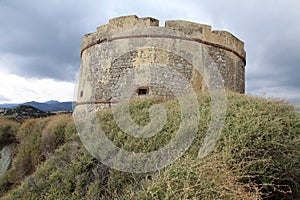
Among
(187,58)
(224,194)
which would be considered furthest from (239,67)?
(224,194)

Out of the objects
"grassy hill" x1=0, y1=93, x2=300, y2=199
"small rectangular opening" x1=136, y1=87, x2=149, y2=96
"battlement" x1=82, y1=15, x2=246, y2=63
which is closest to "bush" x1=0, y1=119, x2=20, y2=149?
"battlement" x1=82, y1=15, x2=246, y2=63

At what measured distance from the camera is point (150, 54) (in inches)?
375

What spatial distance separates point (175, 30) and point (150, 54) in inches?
48.5

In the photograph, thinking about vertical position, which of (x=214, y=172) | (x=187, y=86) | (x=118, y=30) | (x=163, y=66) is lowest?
(x=214, y=172)

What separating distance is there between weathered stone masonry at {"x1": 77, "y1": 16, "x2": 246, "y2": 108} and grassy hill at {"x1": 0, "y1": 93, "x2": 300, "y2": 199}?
101 inches

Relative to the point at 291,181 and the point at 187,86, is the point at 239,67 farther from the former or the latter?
the point at 291,181

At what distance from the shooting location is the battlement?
386 inches

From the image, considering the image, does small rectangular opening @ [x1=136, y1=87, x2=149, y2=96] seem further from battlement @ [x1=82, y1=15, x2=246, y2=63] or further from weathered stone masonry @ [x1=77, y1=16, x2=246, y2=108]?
battlement @ [x1=82, y1=15, x2=246, y2=63]

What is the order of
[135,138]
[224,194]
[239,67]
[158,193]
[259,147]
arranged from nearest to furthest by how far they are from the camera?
[224,194] → [158,193] → [259,147] → [135,138] → [239,67]

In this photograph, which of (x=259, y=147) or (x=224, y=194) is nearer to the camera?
(x=224, y=194)

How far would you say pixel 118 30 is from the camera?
10141mm

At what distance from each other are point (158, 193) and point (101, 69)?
7.44 m

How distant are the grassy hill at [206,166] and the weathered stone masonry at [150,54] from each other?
2.57 meters

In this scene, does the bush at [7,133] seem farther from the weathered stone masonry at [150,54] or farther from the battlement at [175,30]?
the battlement at [175,30]
